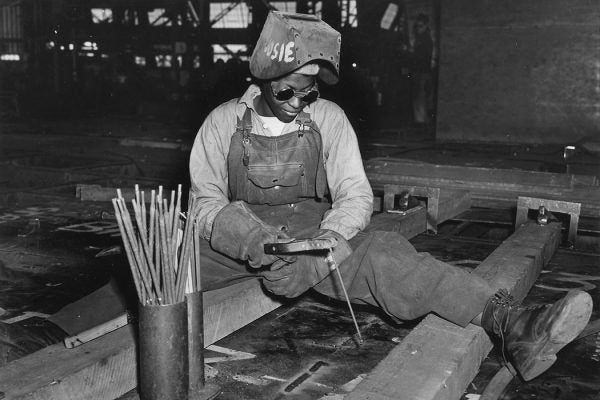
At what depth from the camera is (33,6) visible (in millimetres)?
21250

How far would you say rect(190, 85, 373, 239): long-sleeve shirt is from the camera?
2850mm

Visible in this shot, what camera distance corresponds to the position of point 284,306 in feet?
11.3

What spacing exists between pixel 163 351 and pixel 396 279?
41.0 inches

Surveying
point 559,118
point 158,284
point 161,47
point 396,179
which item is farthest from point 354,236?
point 161,47

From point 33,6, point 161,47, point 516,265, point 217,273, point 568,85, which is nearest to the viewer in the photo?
point 217,273

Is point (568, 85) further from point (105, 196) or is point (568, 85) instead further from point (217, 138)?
point (217, 138)

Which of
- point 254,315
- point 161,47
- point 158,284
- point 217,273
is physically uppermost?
point 161,47

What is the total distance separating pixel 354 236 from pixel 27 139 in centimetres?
1076

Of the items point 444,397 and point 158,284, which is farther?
point 444,397

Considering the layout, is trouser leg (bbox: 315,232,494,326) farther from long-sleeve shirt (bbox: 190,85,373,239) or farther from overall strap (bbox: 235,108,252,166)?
overall strap (bbox: 235,108,252,166)

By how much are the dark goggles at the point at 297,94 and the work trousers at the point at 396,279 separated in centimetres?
66

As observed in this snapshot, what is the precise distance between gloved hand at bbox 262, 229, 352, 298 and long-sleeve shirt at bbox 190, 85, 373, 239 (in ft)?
0.53

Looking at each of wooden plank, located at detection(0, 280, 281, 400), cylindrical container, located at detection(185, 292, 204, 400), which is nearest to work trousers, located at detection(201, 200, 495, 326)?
wooden plank, located at detection(0, 280, 281, 400)

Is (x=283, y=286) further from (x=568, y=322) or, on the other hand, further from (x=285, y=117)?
(x=568, y=322)
